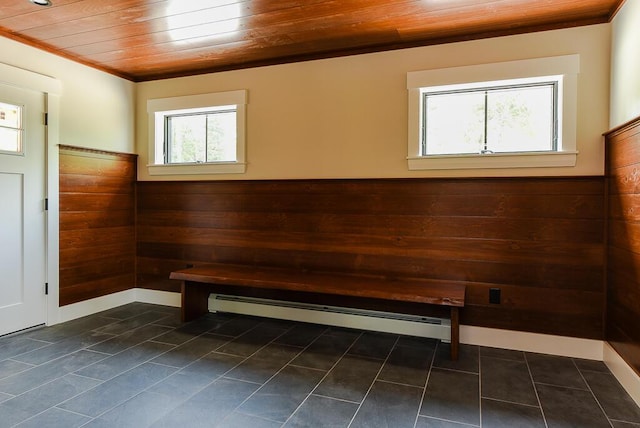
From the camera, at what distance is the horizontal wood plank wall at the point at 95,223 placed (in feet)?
12.1

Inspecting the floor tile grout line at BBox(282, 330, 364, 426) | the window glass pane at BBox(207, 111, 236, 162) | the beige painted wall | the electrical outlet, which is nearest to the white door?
the beige painted wall

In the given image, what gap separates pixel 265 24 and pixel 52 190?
2.40 m

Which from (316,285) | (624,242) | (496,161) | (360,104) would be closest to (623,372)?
(624,242)

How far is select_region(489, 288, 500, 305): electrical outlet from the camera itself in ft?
10.2

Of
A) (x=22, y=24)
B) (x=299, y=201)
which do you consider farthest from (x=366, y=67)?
(x=22, y=24)

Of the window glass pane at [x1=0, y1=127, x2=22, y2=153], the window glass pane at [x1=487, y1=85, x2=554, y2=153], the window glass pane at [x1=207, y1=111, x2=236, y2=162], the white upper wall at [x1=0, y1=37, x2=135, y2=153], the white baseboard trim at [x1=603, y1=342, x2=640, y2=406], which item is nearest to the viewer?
the white baseboard trim at [x1=603, y1=342, x2=640, y2=406]

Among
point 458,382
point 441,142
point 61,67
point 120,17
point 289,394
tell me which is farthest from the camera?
point 61,67

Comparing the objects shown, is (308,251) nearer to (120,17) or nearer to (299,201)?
(299,201)

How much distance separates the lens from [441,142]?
10.9 ft

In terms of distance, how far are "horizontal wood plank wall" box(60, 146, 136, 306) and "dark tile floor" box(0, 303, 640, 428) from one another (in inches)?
22.2

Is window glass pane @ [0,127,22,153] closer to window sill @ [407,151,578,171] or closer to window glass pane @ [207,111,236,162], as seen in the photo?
window glass pane @ [207,111,236,162]

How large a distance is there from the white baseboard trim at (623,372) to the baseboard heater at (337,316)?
41.8 inches

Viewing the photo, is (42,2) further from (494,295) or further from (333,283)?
(494,295)

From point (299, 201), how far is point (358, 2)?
5.69 feet
